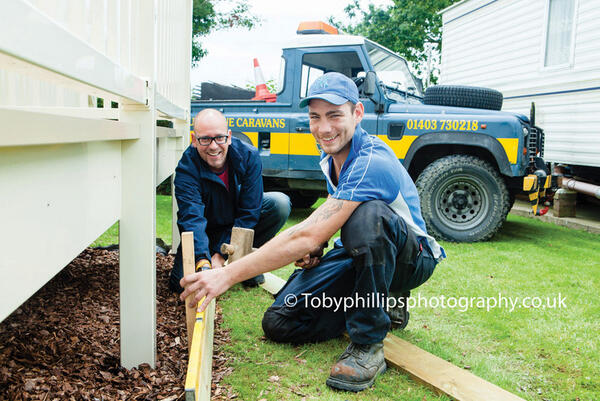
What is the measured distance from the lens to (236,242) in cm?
244

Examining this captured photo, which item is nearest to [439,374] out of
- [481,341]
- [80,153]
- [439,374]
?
[439,374]

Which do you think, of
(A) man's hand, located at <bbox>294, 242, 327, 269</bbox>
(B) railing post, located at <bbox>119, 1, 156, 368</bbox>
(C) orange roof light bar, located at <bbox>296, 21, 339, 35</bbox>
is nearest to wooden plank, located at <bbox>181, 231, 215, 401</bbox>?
(B) railing post, located at <bbox>119, 1, 156, 368</bbox>

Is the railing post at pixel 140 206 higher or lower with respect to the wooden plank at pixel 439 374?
higher

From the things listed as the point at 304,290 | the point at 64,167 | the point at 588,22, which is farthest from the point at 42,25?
the point at 588,22

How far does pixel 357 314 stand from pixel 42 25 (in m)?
1.81

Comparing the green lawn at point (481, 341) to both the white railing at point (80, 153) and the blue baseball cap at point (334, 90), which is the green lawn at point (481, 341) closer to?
the white railing at point (80, 153)

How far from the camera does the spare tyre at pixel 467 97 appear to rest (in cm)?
587

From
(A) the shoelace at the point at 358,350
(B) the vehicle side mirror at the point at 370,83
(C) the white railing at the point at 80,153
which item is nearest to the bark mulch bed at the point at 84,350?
(C) the white railing at the point at 80,153

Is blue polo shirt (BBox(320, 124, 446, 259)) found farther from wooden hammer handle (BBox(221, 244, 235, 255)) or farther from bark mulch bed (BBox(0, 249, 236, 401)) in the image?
bark mulch bed (BBox(0, 249, 236, 401))

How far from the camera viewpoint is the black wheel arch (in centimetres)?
539

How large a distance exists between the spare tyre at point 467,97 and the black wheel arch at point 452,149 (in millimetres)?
579

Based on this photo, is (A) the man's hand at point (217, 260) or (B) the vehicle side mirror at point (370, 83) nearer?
Answer: (A) the man's hand at point (217, 260)

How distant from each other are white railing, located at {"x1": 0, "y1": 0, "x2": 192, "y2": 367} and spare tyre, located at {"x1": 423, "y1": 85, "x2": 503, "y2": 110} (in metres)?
4.15

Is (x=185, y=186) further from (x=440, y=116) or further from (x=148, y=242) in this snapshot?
(x=440, y=116)
